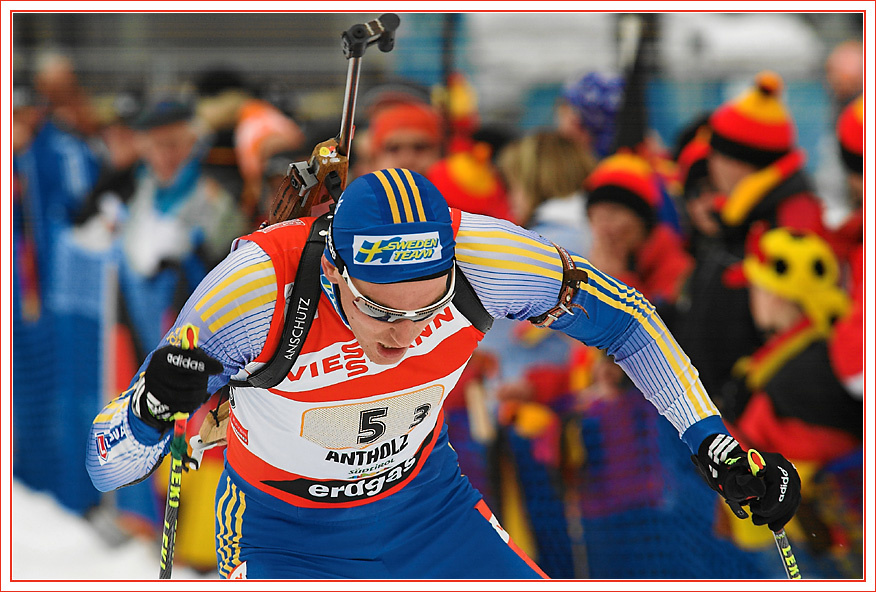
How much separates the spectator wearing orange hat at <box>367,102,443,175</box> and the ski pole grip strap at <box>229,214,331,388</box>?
262 cm

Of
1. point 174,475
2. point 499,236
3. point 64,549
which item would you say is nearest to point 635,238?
point 499,236

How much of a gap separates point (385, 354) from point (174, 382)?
20.8 inches

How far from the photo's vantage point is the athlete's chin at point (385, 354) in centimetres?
227

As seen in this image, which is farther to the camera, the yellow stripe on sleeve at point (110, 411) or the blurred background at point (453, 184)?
the blurred background at point (453, 184)

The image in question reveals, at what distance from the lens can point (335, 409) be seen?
2.44 metres

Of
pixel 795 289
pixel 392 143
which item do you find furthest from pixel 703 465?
pixel 392 143

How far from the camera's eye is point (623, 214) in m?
4.34

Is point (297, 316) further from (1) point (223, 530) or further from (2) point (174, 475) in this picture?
(1) point (223, 530)

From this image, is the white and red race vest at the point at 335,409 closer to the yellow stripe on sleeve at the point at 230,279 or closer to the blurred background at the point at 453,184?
the yellow stripe on sleeve at the point at 230,279

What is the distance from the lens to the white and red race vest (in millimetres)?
2357

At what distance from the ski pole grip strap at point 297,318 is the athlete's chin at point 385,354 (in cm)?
18

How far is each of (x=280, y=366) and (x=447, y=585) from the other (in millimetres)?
909

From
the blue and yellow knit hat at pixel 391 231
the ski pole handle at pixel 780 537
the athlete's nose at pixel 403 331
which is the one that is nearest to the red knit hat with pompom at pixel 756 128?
A: the ski pole handle at pixel 780 537

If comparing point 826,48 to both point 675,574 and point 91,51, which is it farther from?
point 91,51
